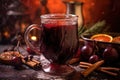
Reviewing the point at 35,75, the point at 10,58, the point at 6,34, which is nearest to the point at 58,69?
the point at 35,75

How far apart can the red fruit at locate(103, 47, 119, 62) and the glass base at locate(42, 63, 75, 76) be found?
135mm

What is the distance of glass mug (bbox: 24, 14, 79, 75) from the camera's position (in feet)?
2.74

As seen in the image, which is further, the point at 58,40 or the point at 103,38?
the point at 103,38

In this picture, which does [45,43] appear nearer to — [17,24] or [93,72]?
[93,72]

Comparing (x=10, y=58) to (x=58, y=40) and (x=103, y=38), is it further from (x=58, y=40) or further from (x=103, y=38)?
(x=103, y=38)

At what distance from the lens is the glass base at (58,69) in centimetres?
85

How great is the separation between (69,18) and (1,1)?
21.8 inches

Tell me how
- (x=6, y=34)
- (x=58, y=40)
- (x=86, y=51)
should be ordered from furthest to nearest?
(x=6, y=34), (x=86, y=51), (x=58, y=40)

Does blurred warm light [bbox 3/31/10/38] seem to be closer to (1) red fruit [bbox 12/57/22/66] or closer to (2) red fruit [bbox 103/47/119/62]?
(1) red fruit [bbox 12/57/22/66]

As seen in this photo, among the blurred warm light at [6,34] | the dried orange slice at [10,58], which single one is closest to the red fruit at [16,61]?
the dried orange slice at [10,58]

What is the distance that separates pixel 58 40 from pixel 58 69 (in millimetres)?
102

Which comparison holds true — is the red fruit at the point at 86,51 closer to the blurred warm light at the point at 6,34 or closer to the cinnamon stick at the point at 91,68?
the cinnamon stick at the point at 91,68

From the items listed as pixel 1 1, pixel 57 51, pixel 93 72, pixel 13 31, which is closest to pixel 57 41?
pixel 57 51

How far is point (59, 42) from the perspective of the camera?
0.84 meters
